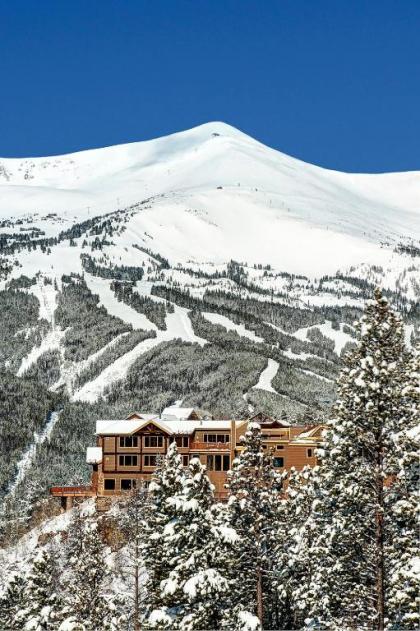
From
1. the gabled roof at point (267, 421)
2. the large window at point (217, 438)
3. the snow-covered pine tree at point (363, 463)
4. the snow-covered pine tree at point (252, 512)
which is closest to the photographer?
the snow-covered pine tree at point (363, 463)

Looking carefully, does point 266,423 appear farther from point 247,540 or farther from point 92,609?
point 247,540

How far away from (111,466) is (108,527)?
64.8 feet

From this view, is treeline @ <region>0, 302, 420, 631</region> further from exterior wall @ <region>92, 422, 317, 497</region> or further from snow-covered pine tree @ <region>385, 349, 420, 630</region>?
exterior wall @ <region>92, 422, 317, 497</region>

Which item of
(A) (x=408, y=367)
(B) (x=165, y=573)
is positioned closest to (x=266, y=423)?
(B) (x=165, y=573)

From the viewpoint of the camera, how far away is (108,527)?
99.6 metres

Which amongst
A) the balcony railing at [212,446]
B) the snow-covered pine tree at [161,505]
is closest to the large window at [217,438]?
the balcony railing at [212,446]

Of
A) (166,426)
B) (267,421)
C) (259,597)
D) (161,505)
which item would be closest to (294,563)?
(259,597)

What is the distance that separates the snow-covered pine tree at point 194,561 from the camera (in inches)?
1661

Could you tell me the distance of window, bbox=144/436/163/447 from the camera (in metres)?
120

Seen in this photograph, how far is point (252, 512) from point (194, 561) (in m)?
5.03

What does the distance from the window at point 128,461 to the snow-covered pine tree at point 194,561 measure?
250 ft

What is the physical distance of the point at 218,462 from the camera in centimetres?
11456

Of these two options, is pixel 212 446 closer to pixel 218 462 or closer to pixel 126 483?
pixel 218 462

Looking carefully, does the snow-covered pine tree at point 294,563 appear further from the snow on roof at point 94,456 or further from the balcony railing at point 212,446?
the snow on roof at point 94,456
